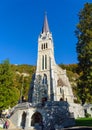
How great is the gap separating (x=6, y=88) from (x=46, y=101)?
31.0 ft

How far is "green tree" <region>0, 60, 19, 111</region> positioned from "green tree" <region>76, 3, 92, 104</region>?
21473 mm

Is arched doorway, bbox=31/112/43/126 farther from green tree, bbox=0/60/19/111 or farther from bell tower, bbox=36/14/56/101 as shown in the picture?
bell tower, bbox=36/14/56/101

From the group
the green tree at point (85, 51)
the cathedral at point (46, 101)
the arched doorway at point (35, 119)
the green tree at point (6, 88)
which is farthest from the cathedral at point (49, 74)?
the green tree at point (85, 51)

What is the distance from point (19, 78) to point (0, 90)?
48944mm

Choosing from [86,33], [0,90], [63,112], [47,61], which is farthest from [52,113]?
[47,61]

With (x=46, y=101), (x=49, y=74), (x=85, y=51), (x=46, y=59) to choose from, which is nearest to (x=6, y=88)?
(x=46, y=101)

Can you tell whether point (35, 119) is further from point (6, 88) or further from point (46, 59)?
point (46, 59)

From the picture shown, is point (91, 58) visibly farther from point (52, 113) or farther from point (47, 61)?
point (47, 61)

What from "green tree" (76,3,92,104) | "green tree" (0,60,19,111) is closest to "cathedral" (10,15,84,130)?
"green tree" (0,60,19,111)

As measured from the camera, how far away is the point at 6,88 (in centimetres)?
4356

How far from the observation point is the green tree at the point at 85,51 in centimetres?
2405

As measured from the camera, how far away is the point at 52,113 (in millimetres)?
38250

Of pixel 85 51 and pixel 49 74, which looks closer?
pixel 85 51

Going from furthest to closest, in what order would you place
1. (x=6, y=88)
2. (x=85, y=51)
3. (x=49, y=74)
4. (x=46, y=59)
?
(x=46, y=59), (x=49, y=74), (x=6, y=88), (x=85, y=51)
